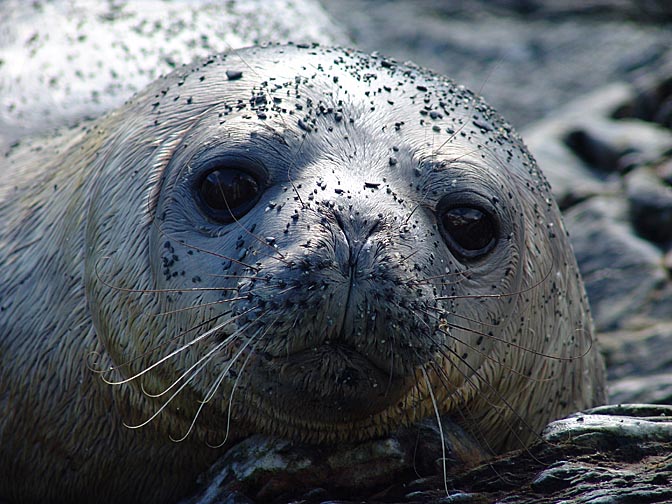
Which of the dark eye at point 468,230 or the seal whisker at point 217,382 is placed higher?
the dark eye at point 468,230

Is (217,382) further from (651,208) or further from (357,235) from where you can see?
(651,208)

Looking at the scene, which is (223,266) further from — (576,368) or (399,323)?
(576,368)

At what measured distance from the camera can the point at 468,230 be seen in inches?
146

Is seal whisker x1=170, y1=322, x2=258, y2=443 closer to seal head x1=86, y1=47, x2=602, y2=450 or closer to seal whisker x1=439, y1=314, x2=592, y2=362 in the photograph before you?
seal head x1=86, y1=47, x2=602, y2=450

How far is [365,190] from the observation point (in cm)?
343

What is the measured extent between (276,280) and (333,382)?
364 millimetres

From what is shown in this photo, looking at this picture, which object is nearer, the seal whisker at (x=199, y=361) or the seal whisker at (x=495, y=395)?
the seal whisker at (x=199, y=361)

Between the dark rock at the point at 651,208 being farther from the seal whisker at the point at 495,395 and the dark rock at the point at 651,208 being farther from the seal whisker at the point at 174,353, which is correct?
the seal whisker at the point at 174,353

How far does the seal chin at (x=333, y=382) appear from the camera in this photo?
3197mm

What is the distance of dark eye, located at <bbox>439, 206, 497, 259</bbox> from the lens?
12.1ft

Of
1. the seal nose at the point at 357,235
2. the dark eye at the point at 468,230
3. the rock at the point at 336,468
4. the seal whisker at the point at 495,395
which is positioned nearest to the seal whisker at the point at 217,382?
the rock at the point at 336,468

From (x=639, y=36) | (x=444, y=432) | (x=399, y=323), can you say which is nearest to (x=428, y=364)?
→ (x=399, y=323)

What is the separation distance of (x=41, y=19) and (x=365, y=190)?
13.5 feet

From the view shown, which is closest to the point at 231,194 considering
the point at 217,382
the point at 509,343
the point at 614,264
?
the point at 217,382
